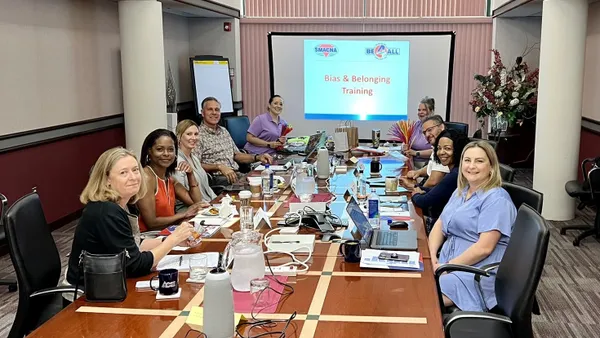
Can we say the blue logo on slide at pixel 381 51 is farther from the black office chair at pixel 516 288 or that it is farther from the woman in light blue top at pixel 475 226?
the black office chair at pixel 516 288

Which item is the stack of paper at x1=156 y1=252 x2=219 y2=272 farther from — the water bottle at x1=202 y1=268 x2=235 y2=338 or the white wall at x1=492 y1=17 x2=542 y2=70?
the white wall at x1=492 y1=17 x2=542 y2=70

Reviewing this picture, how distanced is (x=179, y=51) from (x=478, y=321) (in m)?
7.17

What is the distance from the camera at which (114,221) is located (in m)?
2.55

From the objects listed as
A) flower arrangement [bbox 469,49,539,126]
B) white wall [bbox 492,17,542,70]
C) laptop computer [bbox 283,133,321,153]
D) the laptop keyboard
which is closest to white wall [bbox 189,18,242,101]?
laptop computer [bbox 283,133,321,153]

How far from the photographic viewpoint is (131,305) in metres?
2.30

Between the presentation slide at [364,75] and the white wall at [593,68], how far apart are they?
6.06 ft

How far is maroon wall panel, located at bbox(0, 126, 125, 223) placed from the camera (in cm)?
530

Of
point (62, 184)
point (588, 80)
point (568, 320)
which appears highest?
point (588, 80)

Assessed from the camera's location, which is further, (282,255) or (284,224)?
(284,224)

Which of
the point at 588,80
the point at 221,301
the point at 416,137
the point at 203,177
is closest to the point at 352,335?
the point at 221,301

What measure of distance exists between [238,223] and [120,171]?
878 mm

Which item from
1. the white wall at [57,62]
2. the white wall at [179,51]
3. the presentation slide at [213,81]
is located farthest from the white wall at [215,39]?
the white wall at [57,62]

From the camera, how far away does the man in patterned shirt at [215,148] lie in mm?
5430

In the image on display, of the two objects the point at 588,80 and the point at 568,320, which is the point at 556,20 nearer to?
the point at 588,80
